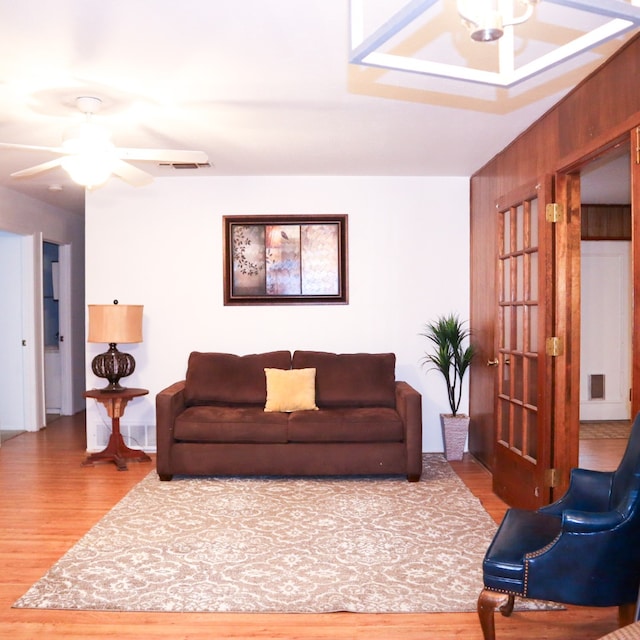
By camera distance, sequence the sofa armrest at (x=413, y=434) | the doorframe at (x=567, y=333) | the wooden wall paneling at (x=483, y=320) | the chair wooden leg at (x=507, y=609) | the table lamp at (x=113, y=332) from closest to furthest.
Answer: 1. the chair wooden leg at (x=507, y=609)
2. the doorframe at (x=567, y=333)
3. the sofa armrest at (x=413, y=434)
4. the wooden wall paneling at (x=483, y=320)
5. the table lamp at (x=113, y=332)

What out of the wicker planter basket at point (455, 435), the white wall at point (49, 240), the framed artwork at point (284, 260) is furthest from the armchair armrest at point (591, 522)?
the white wall at point (49, 240)

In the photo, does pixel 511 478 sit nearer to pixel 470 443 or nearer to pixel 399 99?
pixel 470 443

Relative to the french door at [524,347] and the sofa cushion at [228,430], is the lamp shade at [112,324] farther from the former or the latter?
the french door at [524,347]

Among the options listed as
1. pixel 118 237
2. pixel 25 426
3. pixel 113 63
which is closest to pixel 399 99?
pixel 113 63

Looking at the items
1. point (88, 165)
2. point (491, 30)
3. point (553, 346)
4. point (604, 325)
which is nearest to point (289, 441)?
point (553, 346)

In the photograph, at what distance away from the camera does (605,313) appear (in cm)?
686

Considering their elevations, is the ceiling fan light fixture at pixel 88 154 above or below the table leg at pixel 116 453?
above

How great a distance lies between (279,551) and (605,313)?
517 centimetres

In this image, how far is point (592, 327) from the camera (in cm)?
686

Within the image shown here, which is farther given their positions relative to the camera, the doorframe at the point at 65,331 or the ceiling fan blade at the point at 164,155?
the doorframe at the point at 65,331

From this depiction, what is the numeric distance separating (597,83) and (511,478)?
2.42 meters

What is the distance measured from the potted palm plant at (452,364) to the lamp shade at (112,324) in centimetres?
256

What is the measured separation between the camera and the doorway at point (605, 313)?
6805mm

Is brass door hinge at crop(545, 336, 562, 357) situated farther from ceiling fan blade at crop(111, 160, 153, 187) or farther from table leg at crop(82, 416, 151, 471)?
table leg at crop(82, 416, 151, 471)
